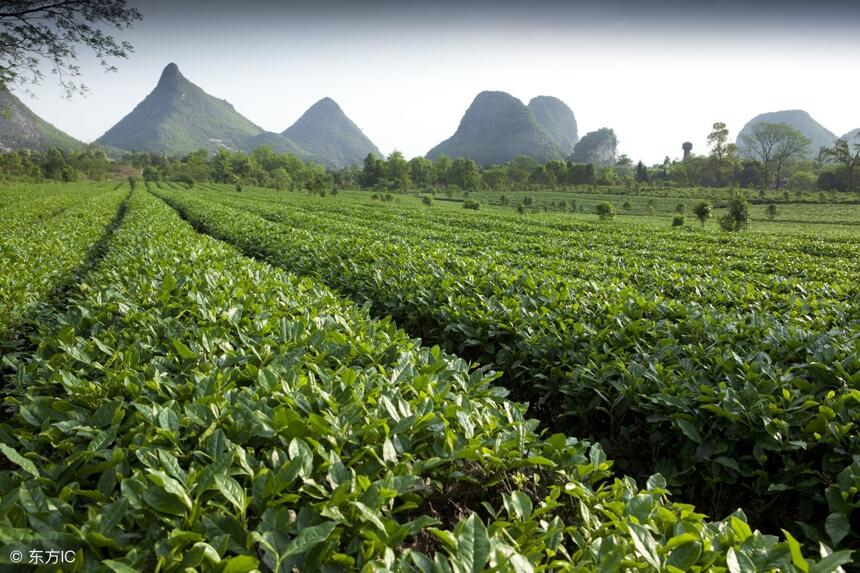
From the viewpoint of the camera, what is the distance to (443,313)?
4848 millimetres

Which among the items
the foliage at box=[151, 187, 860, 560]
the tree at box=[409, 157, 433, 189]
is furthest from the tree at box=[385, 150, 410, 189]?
the foliage at box=[151, 187, 860, 560]

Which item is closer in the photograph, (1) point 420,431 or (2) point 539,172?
(1) point 420,431

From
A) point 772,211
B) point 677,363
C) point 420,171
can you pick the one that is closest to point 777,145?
point 420,171

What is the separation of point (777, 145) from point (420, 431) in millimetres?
139399

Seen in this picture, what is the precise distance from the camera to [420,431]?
1893mm

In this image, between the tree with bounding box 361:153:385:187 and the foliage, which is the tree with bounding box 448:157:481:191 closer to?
the tree with bounding box 361:153:385:187

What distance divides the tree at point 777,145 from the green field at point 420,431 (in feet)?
389

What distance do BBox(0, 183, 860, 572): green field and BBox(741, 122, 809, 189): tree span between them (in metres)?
119

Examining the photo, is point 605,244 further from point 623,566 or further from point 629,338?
point 623,566

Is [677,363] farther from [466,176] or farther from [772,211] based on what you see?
[466,176]

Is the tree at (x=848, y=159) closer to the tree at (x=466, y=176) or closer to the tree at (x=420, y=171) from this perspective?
the tree at (x=466, y=176)

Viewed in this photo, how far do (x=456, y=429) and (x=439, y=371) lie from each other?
2.15 ft

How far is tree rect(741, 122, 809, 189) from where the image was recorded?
99000 millimetres

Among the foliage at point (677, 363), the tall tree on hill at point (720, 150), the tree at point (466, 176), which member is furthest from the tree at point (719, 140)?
the foliage at point (677, 363)
